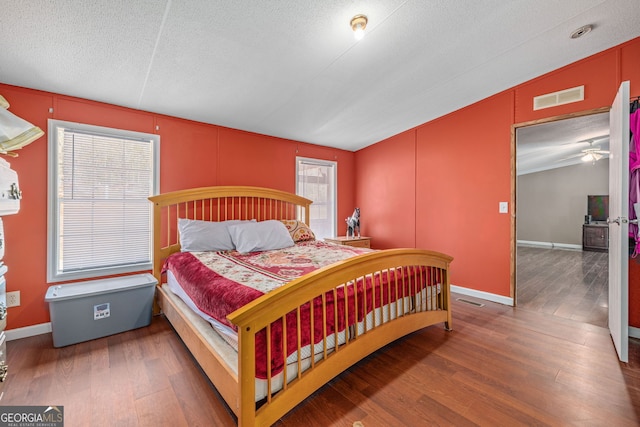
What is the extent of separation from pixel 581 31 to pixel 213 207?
3.95 m

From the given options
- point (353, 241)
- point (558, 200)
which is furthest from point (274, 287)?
point (558, 200)

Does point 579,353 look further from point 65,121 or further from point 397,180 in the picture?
point 65,121

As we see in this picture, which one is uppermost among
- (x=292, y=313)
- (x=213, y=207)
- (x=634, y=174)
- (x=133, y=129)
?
(x=133, y=129)

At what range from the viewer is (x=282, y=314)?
1315 mm

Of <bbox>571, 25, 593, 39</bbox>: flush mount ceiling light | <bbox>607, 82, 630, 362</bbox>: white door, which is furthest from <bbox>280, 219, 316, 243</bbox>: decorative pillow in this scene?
<bbox>571, 25, 593, 39</bbox>: flush mount ceiling light

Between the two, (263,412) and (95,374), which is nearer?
(263,412)

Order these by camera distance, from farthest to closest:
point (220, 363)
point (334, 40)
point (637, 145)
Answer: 1. point (637, 145)
2. point (334, 40)
3. point (220, 363)

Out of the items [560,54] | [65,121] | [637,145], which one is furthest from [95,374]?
[560,54]

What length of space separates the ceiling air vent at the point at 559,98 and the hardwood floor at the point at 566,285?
220 cm

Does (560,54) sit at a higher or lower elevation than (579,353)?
higher

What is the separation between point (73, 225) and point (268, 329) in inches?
98.1

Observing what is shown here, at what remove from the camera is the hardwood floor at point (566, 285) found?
114 inches

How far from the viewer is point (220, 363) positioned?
1.43 m

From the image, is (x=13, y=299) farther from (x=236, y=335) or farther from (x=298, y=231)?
(x=298, y=231)
